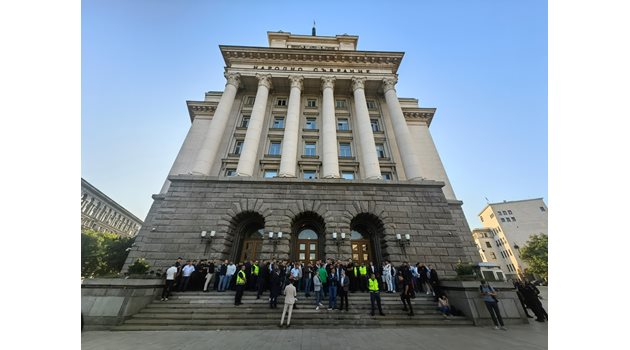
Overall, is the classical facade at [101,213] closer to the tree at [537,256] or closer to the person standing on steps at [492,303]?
the person standing on steps at [492,303]

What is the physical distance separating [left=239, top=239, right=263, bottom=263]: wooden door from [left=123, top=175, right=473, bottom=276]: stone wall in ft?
2.75

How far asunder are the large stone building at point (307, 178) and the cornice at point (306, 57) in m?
0.12

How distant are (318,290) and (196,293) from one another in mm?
6204

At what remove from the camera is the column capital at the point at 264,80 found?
79.2 feet

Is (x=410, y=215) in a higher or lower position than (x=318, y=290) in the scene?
higher

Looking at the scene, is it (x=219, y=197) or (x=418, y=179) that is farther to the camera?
(x=418, y=179)

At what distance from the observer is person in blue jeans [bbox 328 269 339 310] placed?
10.1 meters

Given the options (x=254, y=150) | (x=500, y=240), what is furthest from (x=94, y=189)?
(x=500, y=240)

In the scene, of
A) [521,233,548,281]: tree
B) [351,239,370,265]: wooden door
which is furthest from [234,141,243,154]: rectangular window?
[521,233,548,281]: tree

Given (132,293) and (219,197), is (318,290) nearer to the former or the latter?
(132,293)

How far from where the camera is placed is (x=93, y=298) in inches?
364

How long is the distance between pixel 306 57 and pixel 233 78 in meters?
8.74

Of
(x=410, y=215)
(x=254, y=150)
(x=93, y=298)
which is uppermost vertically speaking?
(x=254, y=150)

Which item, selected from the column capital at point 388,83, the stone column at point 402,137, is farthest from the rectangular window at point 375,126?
the column capital at point 388,83
